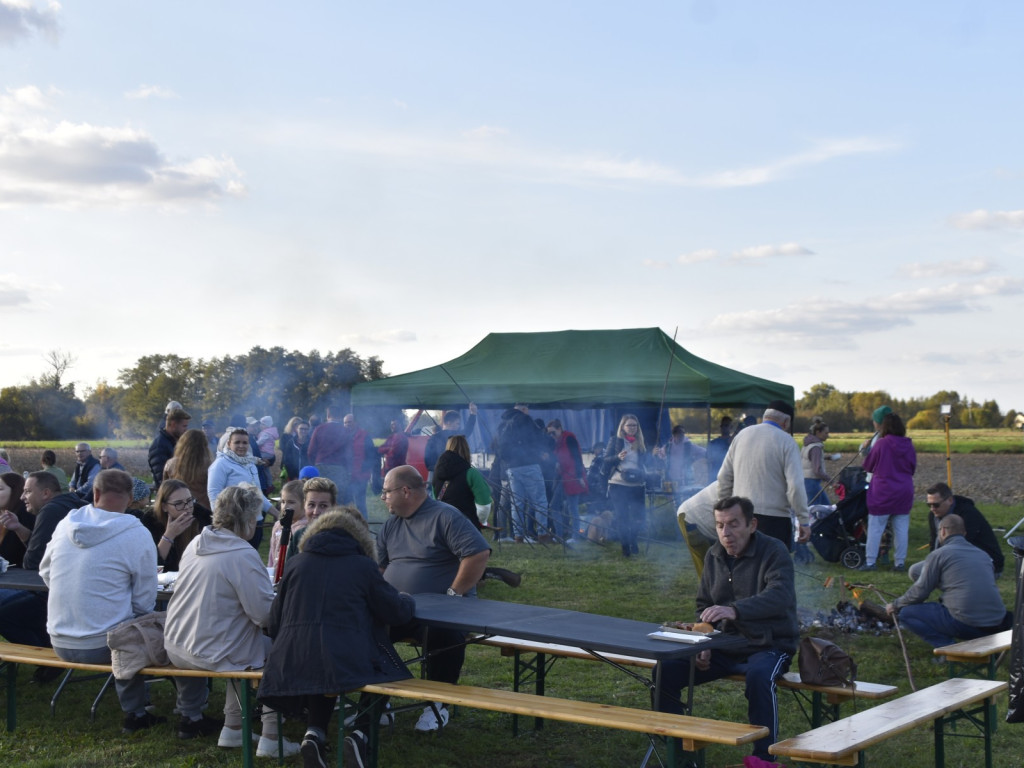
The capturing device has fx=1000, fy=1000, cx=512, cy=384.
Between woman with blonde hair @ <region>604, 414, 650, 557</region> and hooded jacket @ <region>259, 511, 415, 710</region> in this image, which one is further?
woman with blonde hair @ <region>604, 414, 650, 557</region>

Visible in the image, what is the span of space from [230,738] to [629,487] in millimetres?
6889

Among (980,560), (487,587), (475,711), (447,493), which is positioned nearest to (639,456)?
(487,587)

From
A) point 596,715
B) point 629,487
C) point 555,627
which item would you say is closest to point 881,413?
point 629,487

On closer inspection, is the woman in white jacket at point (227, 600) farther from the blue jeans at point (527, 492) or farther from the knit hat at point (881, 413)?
the blue jeans at point (527, 492)

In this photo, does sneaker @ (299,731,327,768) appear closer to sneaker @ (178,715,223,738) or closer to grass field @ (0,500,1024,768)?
grass field @ (0,500,1024,768)

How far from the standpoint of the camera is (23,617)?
580 centimetres

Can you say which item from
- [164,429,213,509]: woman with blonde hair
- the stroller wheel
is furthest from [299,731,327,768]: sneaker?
the stroller wheel

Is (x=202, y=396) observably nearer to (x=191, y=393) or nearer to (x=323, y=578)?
(x=191, y=393)

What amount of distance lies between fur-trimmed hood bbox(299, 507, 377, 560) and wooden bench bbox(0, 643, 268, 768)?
0.66 m

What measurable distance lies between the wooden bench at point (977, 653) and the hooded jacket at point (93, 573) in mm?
4131

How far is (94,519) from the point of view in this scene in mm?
4820

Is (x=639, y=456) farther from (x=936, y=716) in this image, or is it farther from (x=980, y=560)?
(x=936, y=716)

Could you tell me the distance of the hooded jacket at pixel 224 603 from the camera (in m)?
4.39

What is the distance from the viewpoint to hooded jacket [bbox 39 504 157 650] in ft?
15.7
